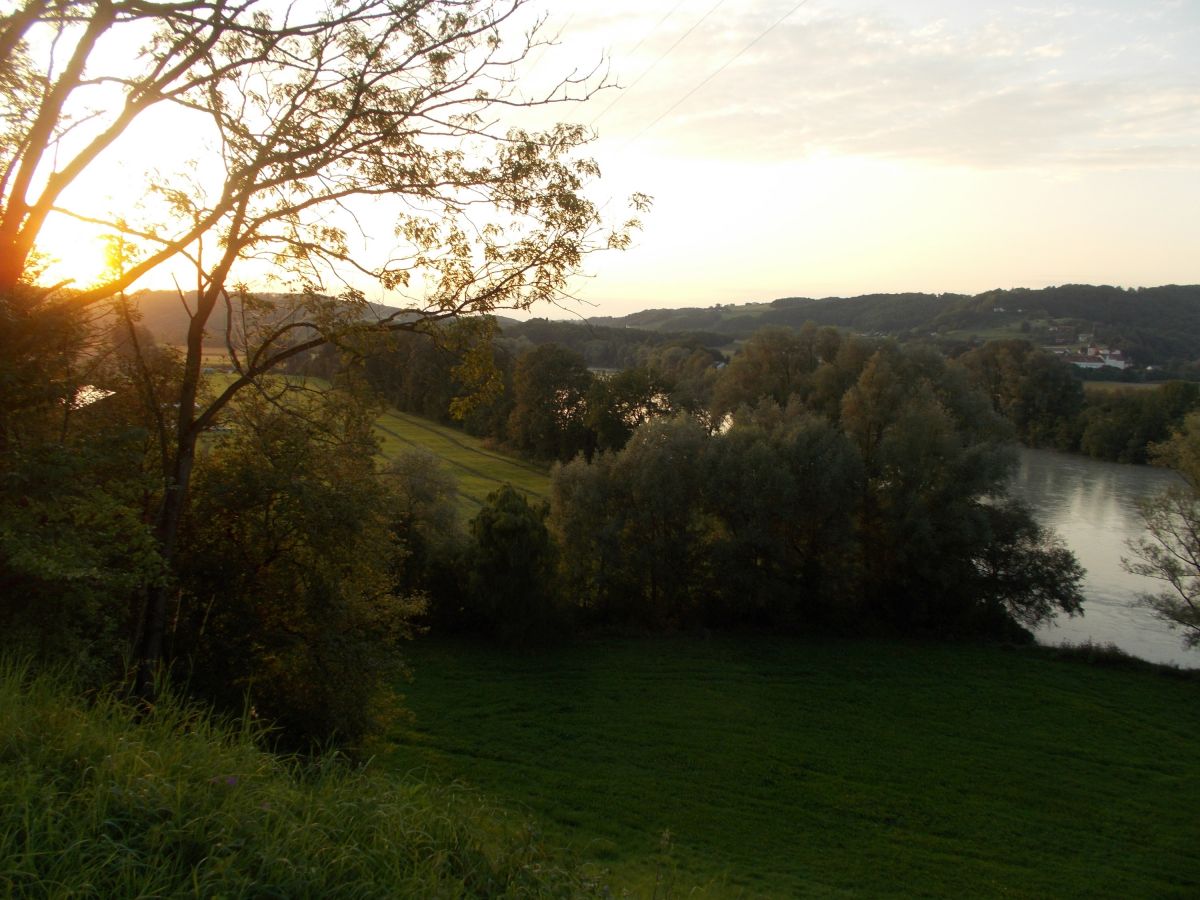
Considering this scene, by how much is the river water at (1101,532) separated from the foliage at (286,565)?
28.5 meters

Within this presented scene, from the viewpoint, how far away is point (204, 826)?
3859 mm

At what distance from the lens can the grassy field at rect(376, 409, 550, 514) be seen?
43.0m

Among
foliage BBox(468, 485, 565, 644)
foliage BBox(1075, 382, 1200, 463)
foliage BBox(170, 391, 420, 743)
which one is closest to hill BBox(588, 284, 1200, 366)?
foliage BBox(1075, 382, 1200, 463)

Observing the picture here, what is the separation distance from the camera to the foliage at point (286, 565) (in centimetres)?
1048

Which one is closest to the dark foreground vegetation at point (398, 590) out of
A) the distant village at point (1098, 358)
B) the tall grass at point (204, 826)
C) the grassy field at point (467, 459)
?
the tall grass at point (204, 826)

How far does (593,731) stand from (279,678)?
10558mm

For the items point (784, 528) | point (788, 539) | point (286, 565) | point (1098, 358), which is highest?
point (1098, 358)

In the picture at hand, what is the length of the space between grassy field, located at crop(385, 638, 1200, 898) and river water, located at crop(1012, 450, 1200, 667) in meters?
3.61

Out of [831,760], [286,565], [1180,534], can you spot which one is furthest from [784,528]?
[286,565]

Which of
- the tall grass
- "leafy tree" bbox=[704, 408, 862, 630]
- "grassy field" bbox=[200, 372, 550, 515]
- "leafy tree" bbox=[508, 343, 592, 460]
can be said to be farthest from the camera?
"leafy tree" bbox=[508, 343, 592, 460]

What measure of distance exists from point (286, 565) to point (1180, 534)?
3057 cm

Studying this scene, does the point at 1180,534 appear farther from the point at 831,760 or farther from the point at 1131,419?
the point at 1131,419

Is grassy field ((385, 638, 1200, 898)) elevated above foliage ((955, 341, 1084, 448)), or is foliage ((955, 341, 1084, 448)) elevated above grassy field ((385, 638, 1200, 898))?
foliage ((955, 341, 1084, 448))

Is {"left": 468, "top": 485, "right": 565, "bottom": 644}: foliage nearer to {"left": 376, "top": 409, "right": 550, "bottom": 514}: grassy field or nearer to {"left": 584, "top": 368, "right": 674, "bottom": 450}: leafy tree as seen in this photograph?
{"left": 376, "top": 409, "right": 550, "bottom": 514}: grassy field
